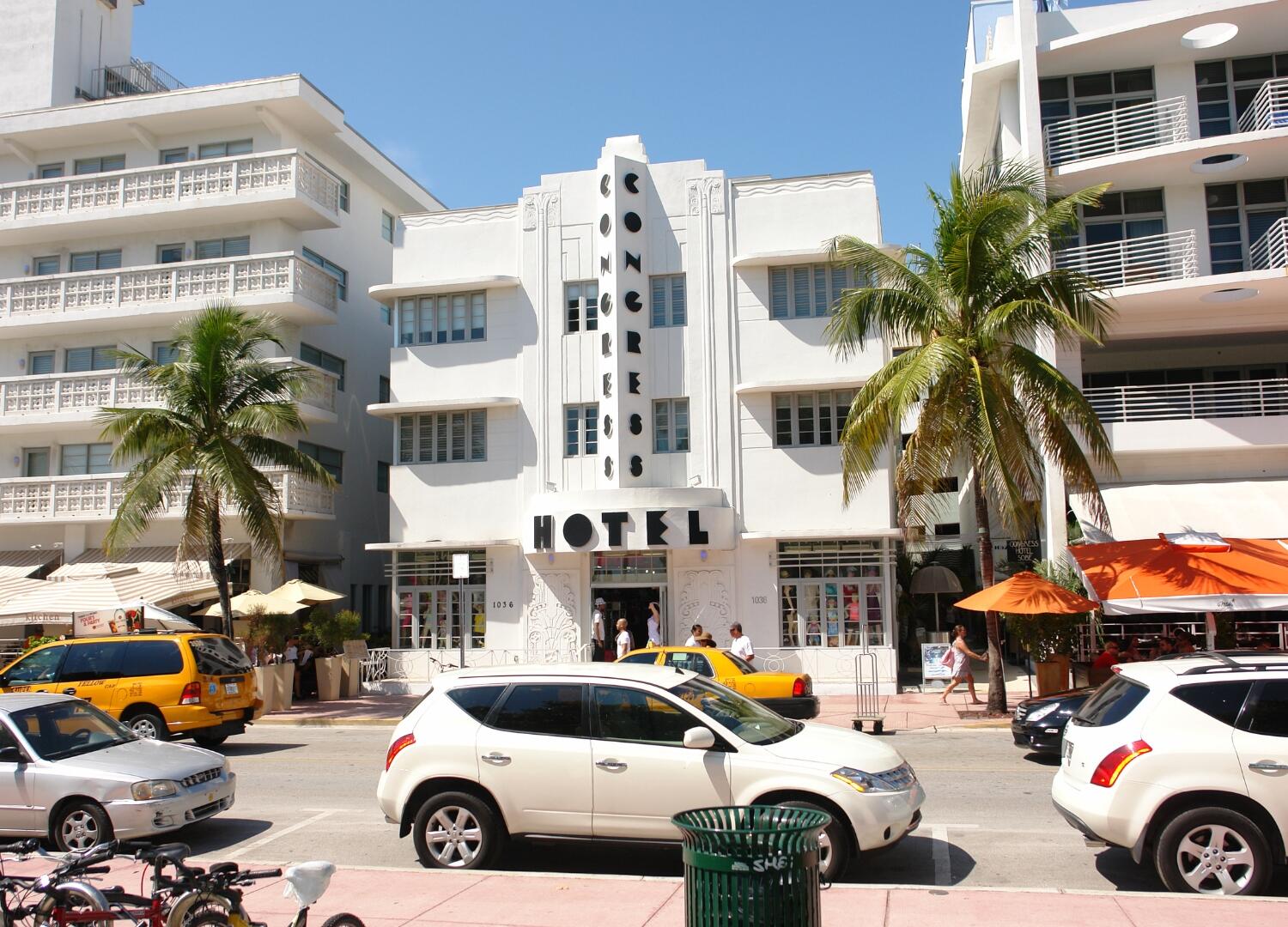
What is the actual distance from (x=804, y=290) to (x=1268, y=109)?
1053cm

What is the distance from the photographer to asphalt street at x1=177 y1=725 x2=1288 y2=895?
8664 mm

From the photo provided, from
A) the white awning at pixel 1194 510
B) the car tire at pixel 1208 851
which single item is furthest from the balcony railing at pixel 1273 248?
the car tire at pixel 1208 851

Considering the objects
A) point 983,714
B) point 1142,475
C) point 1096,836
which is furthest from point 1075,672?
point 1096,836

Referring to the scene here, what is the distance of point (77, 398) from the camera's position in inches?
1154

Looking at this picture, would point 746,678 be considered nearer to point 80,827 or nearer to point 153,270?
point 80,827

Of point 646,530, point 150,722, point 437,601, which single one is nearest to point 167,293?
point 437,601

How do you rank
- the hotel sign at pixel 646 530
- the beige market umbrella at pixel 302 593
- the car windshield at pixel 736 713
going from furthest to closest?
1. the beige market umbrella at pixel 302 593
2. the hotel sign at pixel 646 530
3. the car windshield at pixel 736 713

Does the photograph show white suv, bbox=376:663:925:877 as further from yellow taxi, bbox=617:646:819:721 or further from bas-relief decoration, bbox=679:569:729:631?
bas-relief decoration, bbox=679:569:729:631

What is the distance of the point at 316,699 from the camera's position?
24812 mm

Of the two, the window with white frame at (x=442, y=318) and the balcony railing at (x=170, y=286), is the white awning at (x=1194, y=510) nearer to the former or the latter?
the window with white frame at (x=442, y=318)

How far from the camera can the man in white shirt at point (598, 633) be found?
81.9ft

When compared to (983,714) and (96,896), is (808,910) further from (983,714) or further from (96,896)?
(983,714)

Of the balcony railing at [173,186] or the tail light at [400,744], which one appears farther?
the balcony railing at [173,186]

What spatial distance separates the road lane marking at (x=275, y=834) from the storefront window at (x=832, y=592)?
14.5 meters
